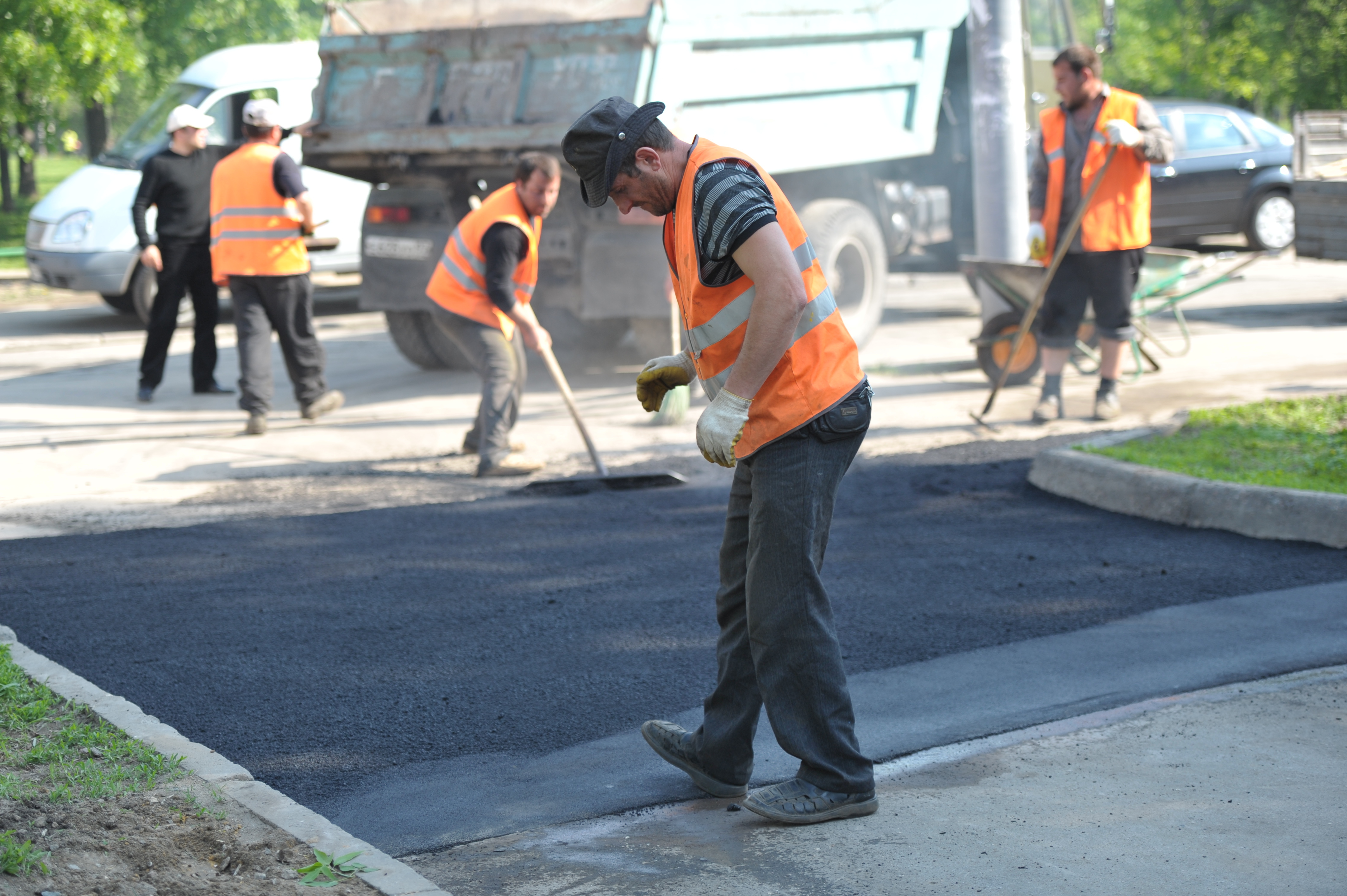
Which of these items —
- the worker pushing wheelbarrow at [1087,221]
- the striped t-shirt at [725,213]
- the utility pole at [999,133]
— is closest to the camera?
the striped t-shirt at [725,213]

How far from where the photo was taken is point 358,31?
8.99m

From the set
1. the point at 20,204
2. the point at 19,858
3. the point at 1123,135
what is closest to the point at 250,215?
the point at 1123,135

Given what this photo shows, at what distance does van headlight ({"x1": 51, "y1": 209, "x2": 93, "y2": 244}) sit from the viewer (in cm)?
1225

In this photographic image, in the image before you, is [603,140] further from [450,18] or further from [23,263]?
[23,263]

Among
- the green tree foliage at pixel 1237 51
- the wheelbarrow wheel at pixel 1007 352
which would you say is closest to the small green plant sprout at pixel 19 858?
the wheelbarrow wheel at pixel 1007 352

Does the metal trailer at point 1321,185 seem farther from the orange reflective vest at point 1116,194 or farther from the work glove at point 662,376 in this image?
the work glove at point 662,376

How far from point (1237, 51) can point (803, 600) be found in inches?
1067

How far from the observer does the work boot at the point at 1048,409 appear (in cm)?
770

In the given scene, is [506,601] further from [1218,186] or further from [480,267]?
[1218,186]

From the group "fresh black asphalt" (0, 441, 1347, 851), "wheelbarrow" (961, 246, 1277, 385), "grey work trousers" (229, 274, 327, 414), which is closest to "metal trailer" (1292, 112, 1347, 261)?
"wheelbarrow" (961, 246, 1277, 385)

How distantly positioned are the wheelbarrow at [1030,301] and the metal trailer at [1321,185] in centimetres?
172

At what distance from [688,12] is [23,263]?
46.0 ft

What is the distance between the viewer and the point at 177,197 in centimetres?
910

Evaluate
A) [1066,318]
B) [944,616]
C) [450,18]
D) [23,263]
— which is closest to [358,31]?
[450,18]
